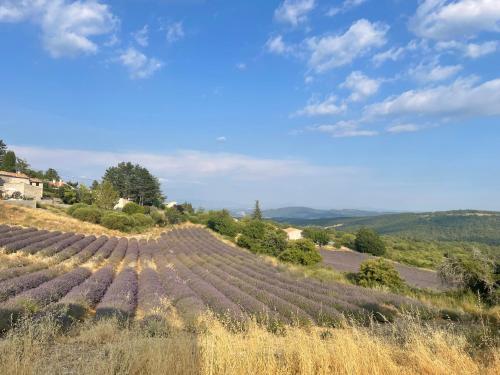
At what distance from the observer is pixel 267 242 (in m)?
34.7

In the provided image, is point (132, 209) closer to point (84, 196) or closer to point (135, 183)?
point (84, 196)

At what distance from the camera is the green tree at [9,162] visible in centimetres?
6259

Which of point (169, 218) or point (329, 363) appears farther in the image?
point (169, 218)

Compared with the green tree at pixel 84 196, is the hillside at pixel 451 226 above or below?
below

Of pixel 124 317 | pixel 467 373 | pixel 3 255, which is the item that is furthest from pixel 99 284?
pixel 467 373

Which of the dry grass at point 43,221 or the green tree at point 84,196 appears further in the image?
the green tree at point 84,196

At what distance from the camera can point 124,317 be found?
308 inches

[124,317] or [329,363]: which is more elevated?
[329,363]

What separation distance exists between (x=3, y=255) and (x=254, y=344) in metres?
16.2

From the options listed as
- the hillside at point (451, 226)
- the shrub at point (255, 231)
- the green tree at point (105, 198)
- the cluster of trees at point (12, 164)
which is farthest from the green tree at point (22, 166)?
the hillside at point (451, 226)

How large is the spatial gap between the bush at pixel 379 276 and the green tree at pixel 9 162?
217 feet

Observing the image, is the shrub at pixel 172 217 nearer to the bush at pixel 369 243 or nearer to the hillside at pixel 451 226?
the bush at pixel 369 243

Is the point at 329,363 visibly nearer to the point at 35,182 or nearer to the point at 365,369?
the point at 365,369

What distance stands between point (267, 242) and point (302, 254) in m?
7.95
